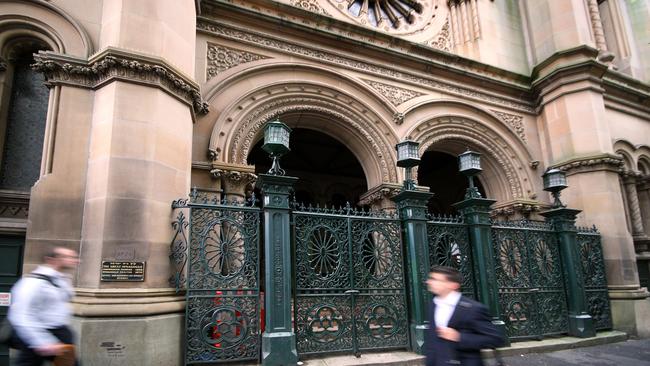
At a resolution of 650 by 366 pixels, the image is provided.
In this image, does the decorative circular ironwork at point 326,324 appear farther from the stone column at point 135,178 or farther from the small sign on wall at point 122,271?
the small sign on wall at point 122,271

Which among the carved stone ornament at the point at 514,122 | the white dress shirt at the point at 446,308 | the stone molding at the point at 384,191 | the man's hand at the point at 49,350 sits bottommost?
the man's hand at the point at 49,350

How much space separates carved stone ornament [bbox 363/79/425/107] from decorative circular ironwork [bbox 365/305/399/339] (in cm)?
562

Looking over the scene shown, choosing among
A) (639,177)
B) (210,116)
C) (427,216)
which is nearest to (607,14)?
(639,177)

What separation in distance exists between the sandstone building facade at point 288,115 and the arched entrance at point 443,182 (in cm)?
8

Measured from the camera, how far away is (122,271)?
5.69 metres

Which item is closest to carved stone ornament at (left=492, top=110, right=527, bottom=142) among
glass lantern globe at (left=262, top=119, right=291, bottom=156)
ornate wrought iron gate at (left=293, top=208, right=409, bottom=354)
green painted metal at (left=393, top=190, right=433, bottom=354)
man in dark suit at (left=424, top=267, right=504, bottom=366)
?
green painted metal at (left=393, top=190, right=433, bottom=354)

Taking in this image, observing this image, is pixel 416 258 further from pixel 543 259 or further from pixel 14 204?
pixel 14 204

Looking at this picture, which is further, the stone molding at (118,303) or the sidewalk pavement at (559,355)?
the sidewalk pavement at (559,355)

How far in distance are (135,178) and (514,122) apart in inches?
433

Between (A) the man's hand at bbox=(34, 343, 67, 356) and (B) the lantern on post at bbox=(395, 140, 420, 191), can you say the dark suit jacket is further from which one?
(B) the lantern on post at bbox=(395, 140, 420, 191)

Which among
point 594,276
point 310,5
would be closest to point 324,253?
point 310,5

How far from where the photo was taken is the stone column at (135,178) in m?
5.46

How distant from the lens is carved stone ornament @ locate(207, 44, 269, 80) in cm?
877

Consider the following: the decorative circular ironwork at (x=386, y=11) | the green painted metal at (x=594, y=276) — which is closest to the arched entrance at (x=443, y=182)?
the decorative circular ironwork at (x=386, y=11)
